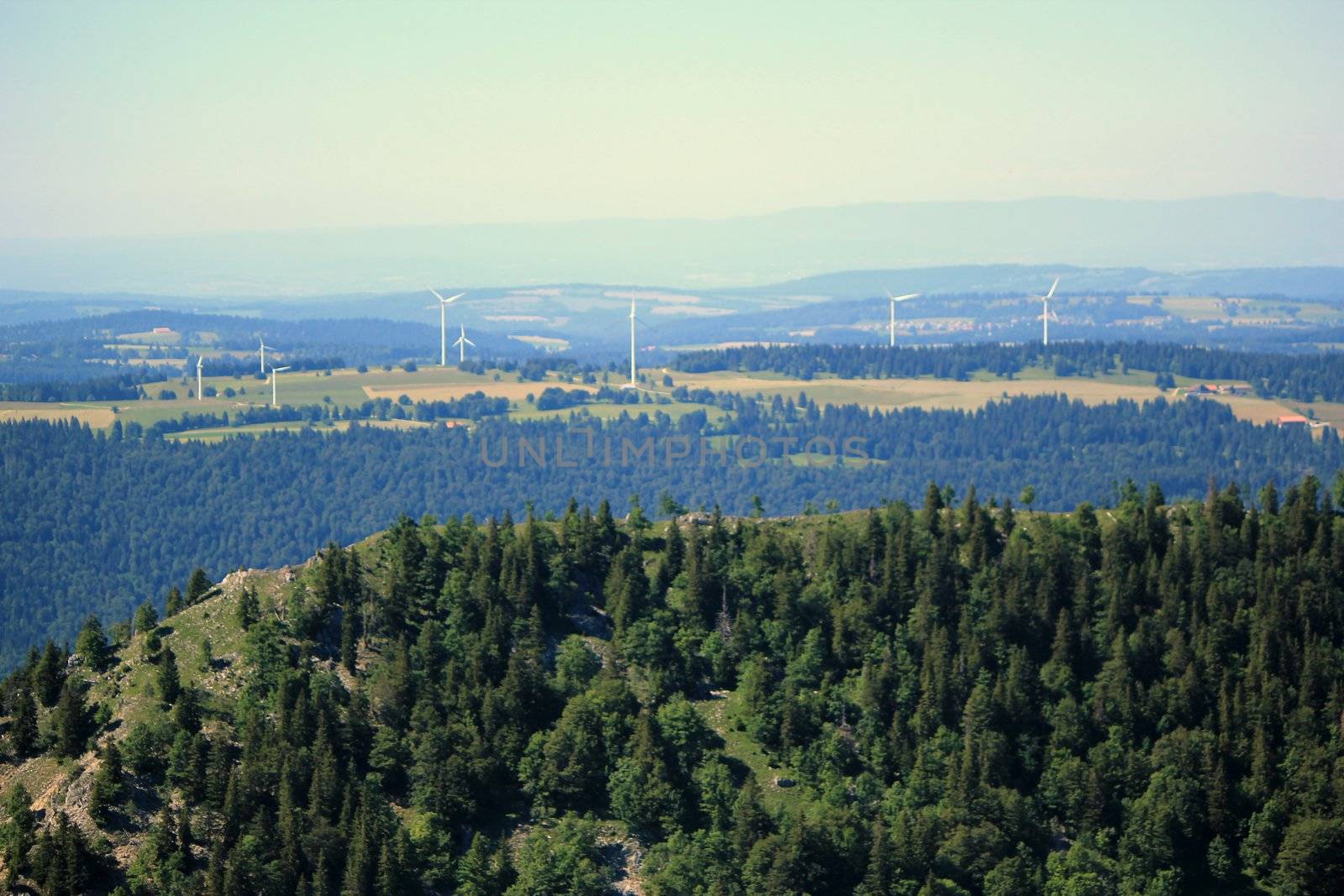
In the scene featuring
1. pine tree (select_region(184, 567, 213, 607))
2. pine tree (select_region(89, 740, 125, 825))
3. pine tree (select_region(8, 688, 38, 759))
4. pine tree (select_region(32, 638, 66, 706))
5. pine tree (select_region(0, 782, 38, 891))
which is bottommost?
pine tree (select_region(0, 782, 38, 891))

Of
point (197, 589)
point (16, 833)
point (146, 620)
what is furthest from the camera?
point (197, 589)

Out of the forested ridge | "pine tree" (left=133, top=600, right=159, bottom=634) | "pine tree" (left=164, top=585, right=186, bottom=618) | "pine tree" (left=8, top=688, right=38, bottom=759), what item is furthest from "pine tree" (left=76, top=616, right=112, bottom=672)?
"pine tree" (left=164, top=585, right=186, bottom=618)

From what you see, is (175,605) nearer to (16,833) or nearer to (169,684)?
(169,684)

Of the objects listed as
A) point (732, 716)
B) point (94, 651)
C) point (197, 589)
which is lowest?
point (732, 716)

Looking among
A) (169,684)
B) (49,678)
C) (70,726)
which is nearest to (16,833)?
(70,726)

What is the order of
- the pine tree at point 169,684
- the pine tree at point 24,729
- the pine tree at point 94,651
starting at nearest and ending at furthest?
the pine tree at point 24,729, the pine tree at point 169,684, the pine tree at point 94,651

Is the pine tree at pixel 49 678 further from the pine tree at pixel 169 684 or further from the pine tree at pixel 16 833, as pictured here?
the pine tree at pixel 16 833

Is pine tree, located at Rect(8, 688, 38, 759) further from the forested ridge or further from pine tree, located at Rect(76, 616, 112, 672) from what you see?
pine tree, located at Rect(76, 616, 112, 672)

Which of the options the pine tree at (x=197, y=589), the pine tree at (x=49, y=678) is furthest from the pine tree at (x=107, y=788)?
the pine tree at (x=197, y=589)

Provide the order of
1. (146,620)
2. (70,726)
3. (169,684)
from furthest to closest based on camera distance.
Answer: (146,620) → (169,684) → (70,726)
